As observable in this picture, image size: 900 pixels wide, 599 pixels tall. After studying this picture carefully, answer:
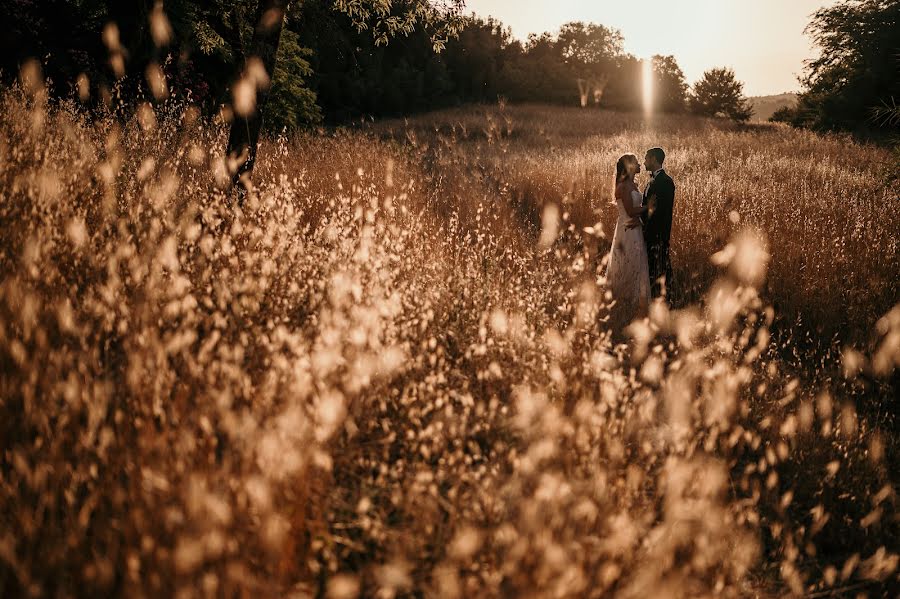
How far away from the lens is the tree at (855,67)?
22297 mm

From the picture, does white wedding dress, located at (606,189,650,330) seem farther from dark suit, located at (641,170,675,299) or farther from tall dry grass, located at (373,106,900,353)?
tall dry grass, located at (373,106,900,353)

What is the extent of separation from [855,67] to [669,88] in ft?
48.5

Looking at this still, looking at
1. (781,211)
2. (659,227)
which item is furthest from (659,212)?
(781,211)

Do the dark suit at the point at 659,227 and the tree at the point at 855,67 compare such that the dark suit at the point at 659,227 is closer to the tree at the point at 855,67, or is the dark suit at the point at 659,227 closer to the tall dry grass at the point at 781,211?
the tall dry grass at the point at 781,211

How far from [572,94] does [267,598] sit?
38.9 metres

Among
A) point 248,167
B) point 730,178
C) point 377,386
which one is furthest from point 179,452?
point 730,178

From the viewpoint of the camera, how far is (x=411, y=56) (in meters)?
32.9

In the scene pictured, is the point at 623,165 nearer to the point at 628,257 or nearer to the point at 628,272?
the point at 628,257

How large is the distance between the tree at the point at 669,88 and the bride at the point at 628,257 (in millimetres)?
33859

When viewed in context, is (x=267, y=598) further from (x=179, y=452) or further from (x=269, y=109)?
(x=269, y=109)

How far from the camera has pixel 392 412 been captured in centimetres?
245

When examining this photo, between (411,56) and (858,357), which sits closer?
(858,357)

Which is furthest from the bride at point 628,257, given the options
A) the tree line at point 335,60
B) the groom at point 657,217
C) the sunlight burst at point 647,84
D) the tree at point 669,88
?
the tree at point 669,88

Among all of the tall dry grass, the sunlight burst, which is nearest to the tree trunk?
the tall dry grass
